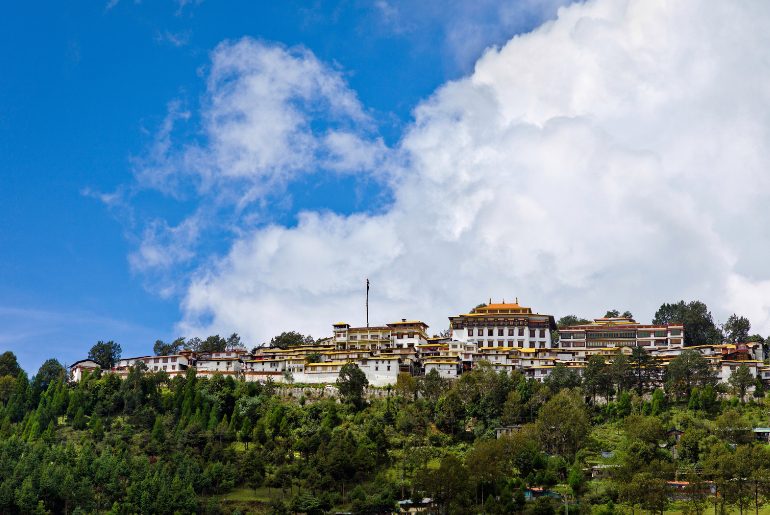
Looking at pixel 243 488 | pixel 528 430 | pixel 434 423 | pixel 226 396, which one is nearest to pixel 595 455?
pixel 528 430

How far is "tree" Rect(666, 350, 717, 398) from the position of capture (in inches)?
3273

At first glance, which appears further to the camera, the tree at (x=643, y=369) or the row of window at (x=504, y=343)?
the row of window at (x=504, y=343)

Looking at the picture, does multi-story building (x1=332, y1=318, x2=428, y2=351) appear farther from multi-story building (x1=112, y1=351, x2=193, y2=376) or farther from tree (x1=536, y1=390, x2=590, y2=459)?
tree (x1=536, y1=390, x2=590, y2=459)

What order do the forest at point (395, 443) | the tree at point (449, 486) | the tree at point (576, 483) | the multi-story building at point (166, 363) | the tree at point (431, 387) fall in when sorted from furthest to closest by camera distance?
the multi-story building at point (166, 363)
the tree at point (431, 387)
the tree at point (576, 483)
the forest at point (395, 443)
the tree at point (449, 486)

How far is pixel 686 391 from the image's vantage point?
83.4m

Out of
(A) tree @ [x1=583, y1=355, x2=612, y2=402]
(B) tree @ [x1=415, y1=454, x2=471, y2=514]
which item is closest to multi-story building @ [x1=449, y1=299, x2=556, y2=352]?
(A) tree @ [x1=583, y1=355, x2=612, y2=402]

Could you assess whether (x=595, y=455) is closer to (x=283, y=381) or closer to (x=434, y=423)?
(x=434, y=423)

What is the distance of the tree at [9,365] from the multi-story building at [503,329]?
43448 mm

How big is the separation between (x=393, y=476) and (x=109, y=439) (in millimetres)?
24847

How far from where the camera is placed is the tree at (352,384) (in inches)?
3349

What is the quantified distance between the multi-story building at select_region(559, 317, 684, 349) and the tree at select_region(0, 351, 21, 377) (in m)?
54.6

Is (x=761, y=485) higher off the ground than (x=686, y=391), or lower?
lower

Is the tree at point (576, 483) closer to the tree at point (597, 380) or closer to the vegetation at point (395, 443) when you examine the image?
the vegetation at point (395, 443)

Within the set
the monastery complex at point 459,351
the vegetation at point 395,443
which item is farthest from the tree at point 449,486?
the monastery complex at point 459,351
